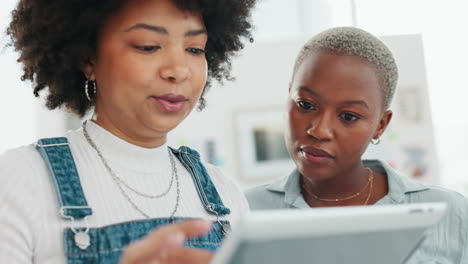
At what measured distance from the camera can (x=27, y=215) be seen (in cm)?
97

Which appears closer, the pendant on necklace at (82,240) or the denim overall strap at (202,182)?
the pendant on necklace at (82,240)

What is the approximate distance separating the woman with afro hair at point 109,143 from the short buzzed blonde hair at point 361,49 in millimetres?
492

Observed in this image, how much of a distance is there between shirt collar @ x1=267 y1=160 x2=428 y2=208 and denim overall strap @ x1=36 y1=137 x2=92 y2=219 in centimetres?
88

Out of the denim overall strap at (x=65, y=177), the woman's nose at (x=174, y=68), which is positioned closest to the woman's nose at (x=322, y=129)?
the woman's nose at (x=174, y=68)

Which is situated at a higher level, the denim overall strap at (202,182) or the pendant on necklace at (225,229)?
the denim overall strap at (202,182)

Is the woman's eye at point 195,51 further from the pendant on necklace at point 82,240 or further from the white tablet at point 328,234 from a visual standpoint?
the white tablet at point 328,234

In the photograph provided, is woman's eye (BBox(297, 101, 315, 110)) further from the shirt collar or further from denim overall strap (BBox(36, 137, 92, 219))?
denim overall strap (BBox(36, 137, 92, 219))

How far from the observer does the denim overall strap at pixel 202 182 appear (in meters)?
1.27

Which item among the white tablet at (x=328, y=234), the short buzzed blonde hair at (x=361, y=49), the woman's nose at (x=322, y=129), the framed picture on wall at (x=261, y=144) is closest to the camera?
the white tablet at (x=328, y=234)

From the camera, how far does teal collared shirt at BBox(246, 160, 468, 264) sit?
68.2 inches

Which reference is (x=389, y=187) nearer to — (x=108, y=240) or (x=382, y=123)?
(x=382, y=123)

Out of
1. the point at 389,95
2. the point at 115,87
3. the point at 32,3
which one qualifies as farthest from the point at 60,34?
the point at 389,95

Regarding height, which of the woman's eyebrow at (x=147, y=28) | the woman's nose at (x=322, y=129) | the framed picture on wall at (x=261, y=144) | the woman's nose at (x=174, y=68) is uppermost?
the woman's eyebrow at (x=147, y=28)

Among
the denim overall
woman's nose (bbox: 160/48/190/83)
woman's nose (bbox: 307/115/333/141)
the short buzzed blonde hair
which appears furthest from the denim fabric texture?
the short buzzed blonde hair
